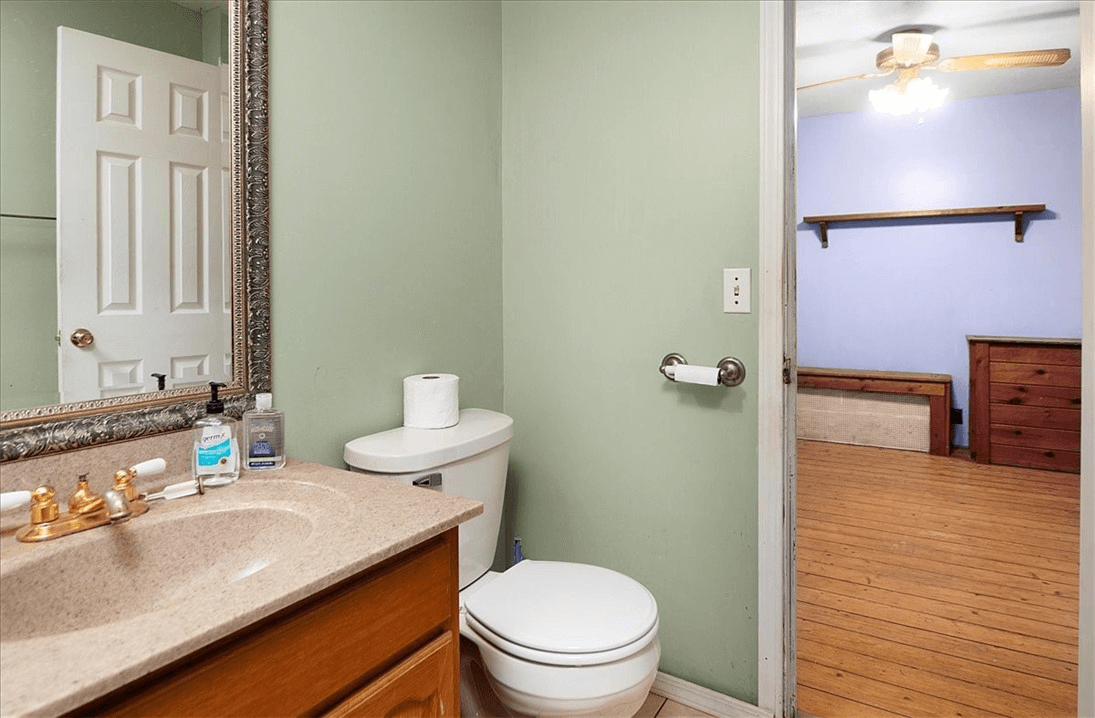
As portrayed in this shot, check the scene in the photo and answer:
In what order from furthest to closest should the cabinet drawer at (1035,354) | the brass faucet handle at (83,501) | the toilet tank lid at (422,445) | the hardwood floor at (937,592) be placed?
the cabinet drawer at (1035,354) → the hardwood floor at (937,592) → the toilet tank lid at (422,445) → the brass faucet handle at (83,501)

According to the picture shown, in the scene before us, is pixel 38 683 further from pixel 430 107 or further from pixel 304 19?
pixel 430 107

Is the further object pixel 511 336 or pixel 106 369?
pixel 511 336

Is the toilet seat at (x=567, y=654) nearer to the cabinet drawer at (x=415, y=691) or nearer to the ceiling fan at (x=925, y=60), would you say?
the cabinet drawer at (x=415, y=691)

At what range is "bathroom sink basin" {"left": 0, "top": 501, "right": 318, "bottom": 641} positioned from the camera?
2.65ft

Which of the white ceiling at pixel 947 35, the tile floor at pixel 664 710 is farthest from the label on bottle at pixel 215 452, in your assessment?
the white ceiling at pixel 947 35

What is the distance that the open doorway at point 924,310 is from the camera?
2412 millimetres

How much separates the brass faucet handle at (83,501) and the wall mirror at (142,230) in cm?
12

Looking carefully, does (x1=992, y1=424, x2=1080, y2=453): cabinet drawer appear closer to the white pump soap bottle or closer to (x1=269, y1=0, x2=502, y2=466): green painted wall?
(x1=269, y1=0, x2=502, y2=466): green painted wall

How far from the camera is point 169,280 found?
1.17 meters

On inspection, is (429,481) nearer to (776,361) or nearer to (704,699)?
(776,361)

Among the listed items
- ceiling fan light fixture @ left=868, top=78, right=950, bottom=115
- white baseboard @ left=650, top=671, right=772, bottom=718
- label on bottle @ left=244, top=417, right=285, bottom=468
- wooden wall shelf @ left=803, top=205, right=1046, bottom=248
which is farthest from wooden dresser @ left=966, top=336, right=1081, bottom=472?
label on bottle @ left=244, top=417, right=285, bottom=468

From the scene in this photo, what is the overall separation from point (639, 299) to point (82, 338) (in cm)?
124

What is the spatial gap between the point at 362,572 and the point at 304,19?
1161mm

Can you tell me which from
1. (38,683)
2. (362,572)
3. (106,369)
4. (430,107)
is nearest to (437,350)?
(430,107)
